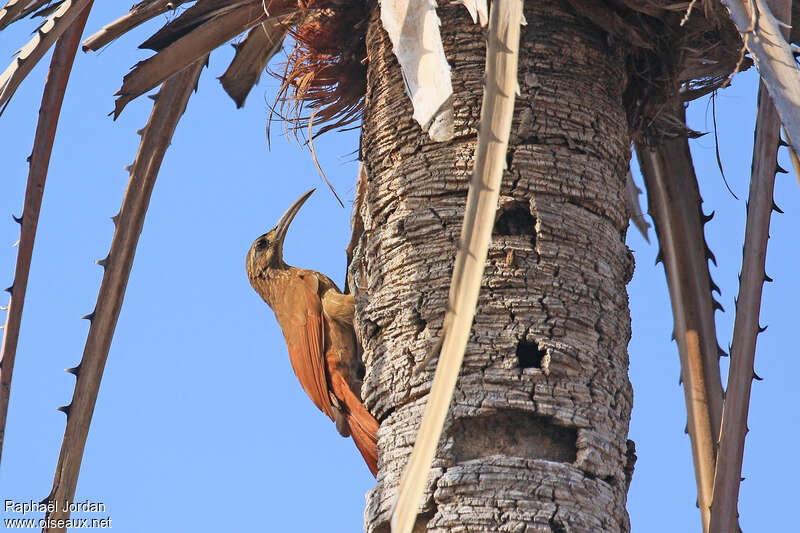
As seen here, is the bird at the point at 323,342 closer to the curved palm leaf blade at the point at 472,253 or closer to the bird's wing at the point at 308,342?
the bird's wing at the point at 308,342

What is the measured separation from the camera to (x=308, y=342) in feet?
17.3

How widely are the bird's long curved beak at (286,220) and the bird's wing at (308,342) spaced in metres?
0.64

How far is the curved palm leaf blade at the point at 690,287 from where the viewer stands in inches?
158

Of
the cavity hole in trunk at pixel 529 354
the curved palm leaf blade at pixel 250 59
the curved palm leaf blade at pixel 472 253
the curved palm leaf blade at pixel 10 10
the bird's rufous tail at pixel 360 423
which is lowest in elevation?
the curved palm leaf blade at pixel 472 253

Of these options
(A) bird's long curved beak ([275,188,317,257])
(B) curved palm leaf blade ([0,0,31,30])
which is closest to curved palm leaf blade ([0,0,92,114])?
(B) curved palm leaf blade ([0,0,31,30])

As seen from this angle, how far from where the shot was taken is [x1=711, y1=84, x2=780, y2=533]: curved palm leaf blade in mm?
3197

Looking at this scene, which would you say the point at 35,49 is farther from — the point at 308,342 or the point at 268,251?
the point at 268,251

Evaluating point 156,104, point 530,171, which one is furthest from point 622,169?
point 156,104

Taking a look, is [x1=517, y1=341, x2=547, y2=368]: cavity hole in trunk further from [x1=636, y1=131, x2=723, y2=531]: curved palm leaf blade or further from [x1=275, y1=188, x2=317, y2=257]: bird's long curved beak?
[x1=275, y1=188, x2=317, y2=257]: bird's long curved beak

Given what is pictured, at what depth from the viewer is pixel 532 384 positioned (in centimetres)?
308

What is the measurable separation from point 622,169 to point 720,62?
770 millimetres

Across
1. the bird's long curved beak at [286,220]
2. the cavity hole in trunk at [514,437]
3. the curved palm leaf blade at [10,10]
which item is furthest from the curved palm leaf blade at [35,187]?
the bird's long curved beak at [286,220]

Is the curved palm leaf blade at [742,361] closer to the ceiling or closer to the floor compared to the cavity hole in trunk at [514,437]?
closer to the ceiling

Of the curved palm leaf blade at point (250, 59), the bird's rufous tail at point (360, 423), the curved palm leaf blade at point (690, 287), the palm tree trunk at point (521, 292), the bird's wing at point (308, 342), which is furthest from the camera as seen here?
the bird's wing at point (308, 342)
